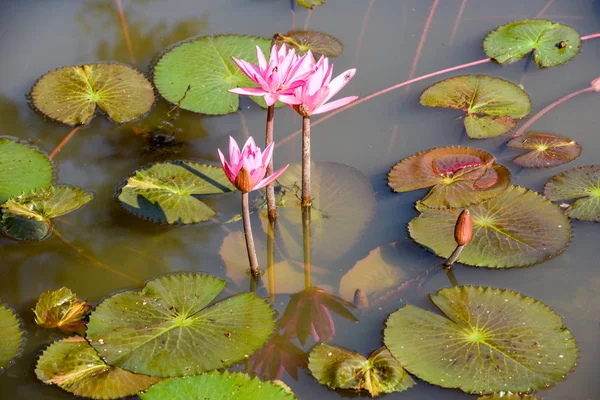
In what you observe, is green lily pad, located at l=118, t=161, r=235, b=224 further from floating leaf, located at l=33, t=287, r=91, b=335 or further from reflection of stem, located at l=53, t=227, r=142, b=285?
floating leaf, located at l=33, t=287, r=91, b=335

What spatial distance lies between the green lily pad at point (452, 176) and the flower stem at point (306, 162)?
19.0 inches

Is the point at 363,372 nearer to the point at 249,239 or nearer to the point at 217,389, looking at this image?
the point at 217,389

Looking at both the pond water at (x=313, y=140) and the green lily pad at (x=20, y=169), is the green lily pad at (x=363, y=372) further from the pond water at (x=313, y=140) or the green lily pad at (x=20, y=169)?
the green lily pad at (x=20, y=169)

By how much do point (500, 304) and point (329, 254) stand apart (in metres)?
0.91

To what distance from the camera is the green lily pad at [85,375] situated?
2.60 metres

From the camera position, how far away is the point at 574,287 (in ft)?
10.1

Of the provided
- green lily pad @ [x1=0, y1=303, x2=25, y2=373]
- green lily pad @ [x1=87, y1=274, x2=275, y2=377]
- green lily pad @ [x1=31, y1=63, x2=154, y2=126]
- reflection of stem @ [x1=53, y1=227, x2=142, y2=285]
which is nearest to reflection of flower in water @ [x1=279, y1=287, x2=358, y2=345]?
green lily pad @ [x1=87, y1=274, x2=275, y2=377]

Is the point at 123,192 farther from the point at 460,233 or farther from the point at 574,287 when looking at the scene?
the point at 574,287

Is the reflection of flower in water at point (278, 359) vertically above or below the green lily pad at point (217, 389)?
below

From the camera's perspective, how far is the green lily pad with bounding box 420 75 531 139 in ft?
12.8

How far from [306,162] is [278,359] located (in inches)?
40.9

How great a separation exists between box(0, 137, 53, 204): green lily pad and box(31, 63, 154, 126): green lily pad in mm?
355

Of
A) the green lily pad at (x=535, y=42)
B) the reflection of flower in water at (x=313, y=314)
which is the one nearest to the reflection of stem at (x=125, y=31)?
the reflection of flower in water at (x=313, y=314)

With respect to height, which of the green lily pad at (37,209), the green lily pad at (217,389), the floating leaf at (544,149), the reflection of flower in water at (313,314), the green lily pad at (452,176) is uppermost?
the floating leaf at (544,149)
